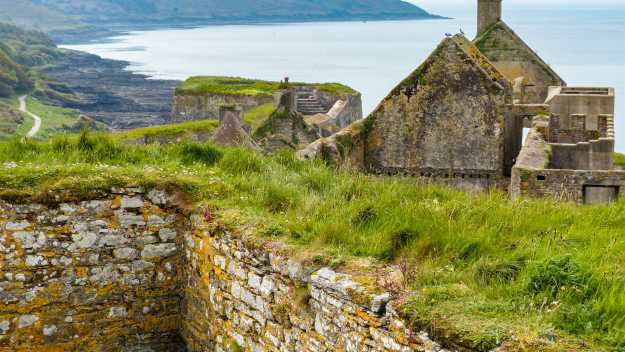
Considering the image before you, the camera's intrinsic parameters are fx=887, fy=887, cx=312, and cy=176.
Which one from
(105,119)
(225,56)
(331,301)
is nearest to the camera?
(331,301)

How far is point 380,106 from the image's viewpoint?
21906 millimetres

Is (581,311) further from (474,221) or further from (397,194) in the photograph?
(397,194)

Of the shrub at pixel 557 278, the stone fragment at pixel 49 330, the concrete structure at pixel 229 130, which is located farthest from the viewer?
the concrete structure at pixel 229 130

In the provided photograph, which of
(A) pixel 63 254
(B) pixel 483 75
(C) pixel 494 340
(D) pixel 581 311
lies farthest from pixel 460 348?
(B) pixel 483 75

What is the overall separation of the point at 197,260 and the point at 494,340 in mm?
3599

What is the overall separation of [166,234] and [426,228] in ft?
8.57

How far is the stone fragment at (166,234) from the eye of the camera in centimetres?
793

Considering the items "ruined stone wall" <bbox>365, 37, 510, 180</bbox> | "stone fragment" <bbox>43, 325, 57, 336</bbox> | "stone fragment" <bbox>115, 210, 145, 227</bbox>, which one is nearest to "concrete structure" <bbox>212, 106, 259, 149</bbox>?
"ruined stone wall" <bbox>365, 37, 510, 180</bbox>

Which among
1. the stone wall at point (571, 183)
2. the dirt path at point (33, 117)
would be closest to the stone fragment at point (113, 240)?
the stone wall at point (571, 183)

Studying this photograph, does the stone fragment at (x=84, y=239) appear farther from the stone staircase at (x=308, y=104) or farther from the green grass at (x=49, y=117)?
the green grass at (x=49, y=117)

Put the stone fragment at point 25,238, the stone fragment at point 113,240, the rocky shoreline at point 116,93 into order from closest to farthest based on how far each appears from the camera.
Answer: the stone fragment at point 25,238
the stone fragment at point 113,240
the rocky shoreline at point 116,93

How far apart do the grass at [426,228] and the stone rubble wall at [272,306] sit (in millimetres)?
192

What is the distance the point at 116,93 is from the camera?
103562 millimetres

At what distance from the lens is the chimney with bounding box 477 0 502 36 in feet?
106
